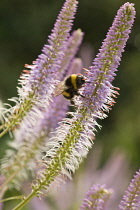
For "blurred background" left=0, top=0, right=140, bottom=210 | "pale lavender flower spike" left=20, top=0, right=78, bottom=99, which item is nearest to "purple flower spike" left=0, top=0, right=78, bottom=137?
"pale lavender flower spike" left=20, top=0, right=78, bottom=99

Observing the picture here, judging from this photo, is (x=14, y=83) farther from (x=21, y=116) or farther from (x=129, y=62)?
(x=21, y=116)

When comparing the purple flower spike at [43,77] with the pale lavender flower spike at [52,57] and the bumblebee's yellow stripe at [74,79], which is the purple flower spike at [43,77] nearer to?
the pale lavender flower spike at [52,57]

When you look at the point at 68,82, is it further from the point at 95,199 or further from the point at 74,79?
the point at 95,199

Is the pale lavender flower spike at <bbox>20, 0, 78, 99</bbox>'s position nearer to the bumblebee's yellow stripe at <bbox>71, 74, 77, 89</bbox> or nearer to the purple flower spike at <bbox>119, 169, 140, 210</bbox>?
the bumblebee's yellow stripe at <bbox>71, 74, 77, 89</bbox>

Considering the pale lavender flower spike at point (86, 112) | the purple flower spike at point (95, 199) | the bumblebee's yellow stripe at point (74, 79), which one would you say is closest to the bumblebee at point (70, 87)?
the bumblebee's yellow stripe at point (74, 79)

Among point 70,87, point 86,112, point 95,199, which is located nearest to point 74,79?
point 70,87

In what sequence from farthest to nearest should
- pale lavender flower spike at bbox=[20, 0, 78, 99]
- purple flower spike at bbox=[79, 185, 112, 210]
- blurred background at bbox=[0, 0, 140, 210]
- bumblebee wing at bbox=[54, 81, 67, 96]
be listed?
blurred background at bbox=[0, 0, 140, 210], bumblebee wing at bbox=[54, 81, 67, 96], pale lavender flower spike at bbox=[20, 0, 78, 99], purple flower spike at bbox=[79, 185, 112, 210]

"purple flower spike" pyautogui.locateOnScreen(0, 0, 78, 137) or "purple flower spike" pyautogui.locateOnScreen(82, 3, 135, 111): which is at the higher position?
"purple flower spike" pyautogui.locateOnScreen(0, 0, 78, 137)

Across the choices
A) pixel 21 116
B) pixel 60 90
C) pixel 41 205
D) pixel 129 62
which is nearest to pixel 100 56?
pixel 21 116
